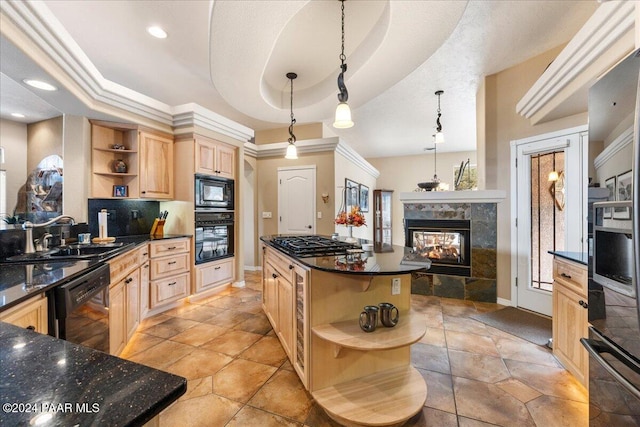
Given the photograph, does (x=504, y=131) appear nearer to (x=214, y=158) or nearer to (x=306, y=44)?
(x=306, y=44)

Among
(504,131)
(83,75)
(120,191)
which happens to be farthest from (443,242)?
(83,75)

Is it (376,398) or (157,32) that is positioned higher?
(157,32)

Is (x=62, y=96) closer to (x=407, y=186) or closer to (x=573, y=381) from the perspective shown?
(x=573, y=381)

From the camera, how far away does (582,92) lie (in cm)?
249

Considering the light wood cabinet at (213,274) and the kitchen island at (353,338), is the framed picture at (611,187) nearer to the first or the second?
the kitchen island at (353,338)

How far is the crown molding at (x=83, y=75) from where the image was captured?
5.69 feet

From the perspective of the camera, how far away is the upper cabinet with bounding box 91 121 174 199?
129 inches

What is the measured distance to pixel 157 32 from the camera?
2.72 m

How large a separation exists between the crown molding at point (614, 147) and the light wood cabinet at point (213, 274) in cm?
390

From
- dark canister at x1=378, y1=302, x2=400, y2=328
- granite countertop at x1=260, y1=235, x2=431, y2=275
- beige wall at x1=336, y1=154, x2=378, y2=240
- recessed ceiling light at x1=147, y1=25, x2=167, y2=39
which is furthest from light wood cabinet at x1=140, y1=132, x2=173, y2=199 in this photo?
dark canister at x1=378, y1=302, x2=400, y2=328

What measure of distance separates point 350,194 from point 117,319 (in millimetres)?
4515

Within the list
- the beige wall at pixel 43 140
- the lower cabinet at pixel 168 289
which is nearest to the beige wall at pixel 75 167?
the lower cabinet at pixel 168 289

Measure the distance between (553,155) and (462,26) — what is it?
6.24 feet

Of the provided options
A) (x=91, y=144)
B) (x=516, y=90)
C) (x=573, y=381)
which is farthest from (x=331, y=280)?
(x=516, y=90)
